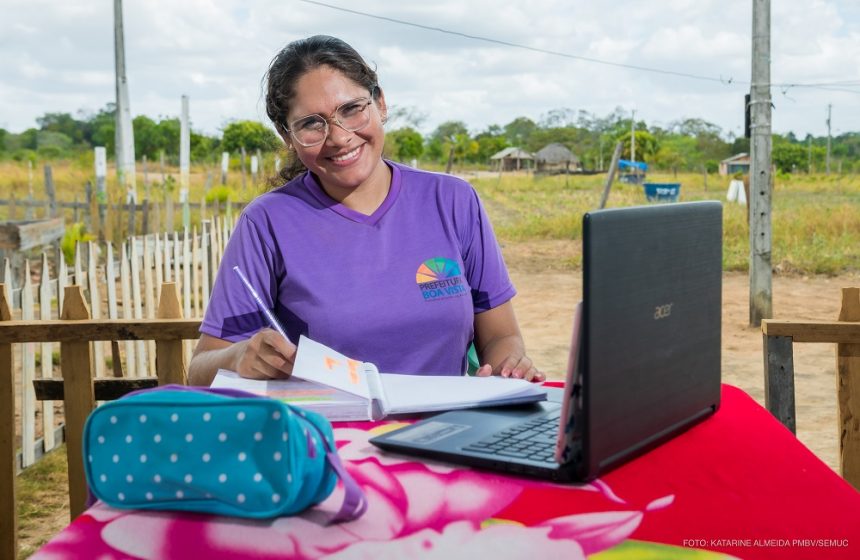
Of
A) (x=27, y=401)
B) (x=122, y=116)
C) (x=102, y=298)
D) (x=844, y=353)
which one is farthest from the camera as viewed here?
(x=122, y=116)

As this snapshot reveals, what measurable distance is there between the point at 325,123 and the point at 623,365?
1151 mm

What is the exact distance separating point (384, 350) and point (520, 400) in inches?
21.8

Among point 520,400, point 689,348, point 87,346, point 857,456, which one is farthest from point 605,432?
point 87,346

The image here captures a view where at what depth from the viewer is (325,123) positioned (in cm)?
210

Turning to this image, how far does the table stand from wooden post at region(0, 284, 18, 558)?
1.88 metres

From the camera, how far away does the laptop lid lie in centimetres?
110

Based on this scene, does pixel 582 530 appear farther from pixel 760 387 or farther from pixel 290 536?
pixel 760 387

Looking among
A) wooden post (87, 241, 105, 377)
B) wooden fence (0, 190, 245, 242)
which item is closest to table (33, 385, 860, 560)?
wooden post (87, 241, 105, 377)

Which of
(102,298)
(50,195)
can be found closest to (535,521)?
(102,298)

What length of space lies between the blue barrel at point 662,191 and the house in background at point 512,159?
37.7 m

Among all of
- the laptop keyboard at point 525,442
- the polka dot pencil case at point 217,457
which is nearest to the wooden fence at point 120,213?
the laptop keyboard at point 525,442

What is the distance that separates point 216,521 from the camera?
3.62ft

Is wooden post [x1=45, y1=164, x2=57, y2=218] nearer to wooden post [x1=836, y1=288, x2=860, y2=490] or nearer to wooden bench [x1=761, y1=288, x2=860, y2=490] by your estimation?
wooden bench [x1=761, y1=288, x2=860, y2=490]

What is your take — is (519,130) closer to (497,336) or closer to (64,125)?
(64,125)
